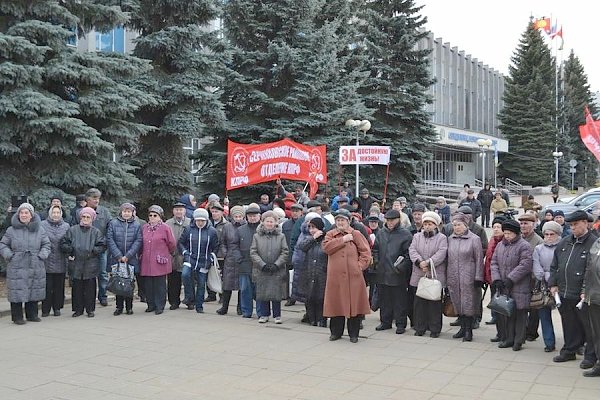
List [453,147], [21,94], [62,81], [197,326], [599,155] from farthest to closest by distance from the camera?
[453,147] < [62,81] < [21,94] < [599,155] < [197,326]

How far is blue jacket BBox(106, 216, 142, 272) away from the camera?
10.7 meters

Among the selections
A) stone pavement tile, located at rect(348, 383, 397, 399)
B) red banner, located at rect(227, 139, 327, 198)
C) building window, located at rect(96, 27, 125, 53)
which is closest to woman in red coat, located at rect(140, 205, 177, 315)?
red banner, located at rect(227, 139, 327, 198)

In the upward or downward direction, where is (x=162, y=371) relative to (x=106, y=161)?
downward

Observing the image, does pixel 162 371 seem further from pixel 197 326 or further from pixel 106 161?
pixel 106 161

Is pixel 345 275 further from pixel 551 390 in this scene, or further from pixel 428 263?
pixel 551 390

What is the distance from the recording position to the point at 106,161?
1466 centimetres

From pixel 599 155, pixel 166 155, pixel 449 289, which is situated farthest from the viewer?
pixel 166 155

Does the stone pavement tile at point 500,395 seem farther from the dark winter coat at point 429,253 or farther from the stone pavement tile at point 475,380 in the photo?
the dark winter coat at point 429,253

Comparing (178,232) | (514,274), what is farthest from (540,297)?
(178,232)

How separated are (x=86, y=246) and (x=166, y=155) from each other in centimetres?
812

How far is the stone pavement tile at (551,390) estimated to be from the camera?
6.37m

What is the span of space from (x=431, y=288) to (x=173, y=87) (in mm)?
11200

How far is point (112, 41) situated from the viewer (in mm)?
28625

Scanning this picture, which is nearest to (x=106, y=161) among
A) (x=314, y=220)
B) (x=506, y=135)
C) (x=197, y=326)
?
(x=197, y=326)
